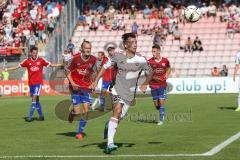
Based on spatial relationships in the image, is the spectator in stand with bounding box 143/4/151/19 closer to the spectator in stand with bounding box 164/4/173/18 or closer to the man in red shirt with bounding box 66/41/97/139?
the spectator in stand with bounding box 164/4/173/18

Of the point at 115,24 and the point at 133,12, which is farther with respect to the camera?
the point at 133,12

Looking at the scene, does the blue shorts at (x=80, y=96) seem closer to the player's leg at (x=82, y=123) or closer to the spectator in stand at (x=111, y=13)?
the player's leg at (x=82, y=123)

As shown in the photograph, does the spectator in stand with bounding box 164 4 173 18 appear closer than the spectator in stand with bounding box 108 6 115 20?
Yes

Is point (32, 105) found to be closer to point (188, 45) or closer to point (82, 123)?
point (82, 123)

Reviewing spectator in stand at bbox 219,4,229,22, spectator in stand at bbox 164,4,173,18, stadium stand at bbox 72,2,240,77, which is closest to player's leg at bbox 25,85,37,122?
stadium stand at bbox 72,2,240,77

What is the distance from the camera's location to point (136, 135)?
53.4 feet

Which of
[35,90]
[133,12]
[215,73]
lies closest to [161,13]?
[133,12]

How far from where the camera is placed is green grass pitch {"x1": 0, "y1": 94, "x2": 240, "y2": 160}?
521 inches

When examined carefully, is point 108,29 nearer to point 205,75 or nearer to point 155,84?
point 205,75

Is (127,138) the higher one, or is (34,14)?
(34,14)

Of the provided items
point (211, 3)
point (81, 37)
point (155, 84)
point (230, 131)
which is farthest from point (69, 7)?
point (230, 131)

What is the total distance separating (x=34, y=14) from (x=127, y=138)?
119 ft

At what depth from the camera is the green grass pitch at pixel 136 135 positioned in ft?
43.4

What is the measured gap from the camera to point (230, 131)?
55.3 feet
